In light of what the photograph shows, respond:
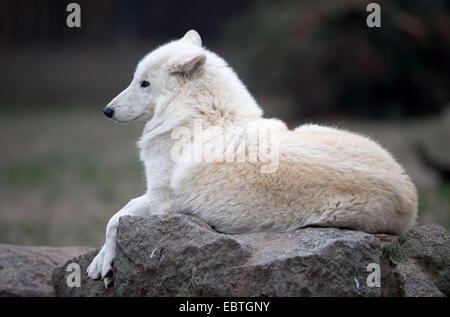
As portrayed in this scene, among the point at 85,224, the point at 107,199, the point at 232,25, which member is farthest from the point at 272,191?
the point at 232,25

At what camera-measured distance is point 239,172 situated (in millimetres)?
4320

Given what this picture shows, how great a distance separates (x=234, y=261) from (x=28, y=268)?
220 cm

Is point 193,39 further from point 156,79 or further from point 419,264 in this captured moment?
point 419,264

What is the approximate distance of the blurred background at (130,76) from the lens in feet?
34.4

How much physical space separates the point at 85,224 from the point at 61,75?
10300mm

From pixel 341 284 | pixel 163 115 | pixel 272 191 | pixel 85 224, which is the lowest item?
pixel 85 224

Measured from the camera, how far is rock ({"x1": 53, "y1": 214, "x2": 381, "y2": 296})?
3.81m

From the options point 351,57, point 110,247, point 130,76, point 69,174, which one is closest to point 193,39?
point 110,247
